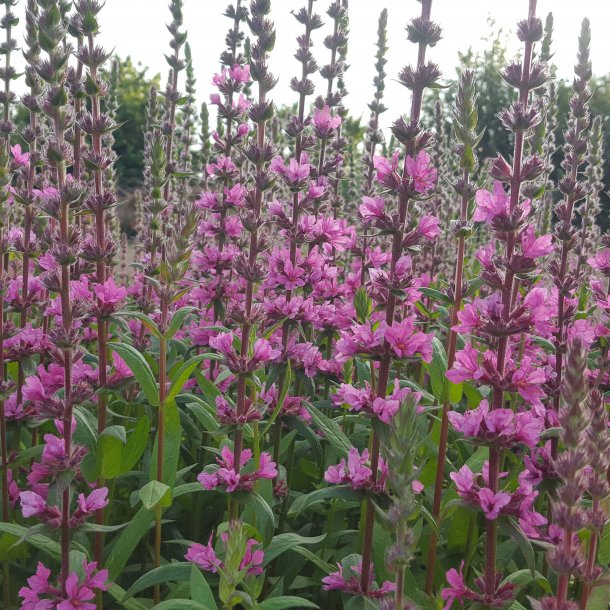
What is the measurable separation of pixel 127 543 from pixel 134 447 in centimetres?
53

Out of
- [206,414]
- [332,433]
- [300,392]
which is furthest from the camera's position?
[300,392]

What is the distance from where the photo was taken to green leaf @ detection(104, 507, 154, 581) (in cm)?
351

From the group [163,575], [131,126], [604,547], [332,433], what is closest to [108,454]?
[163,575]

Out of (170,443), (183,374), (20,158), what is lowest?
(170,443)

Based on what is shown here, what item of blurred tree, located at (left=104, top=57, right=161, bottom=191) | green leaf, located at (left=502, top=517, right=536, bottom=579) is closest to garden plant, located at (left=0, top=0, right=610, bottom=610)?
green leaf, located at (left=502, top=517, right=536, bottom=579)

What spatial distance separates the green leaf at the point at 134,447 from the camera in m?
3.76

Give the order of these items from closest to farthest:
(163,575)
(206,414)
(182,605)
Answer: (182,605) → (163,575) → (206,414)

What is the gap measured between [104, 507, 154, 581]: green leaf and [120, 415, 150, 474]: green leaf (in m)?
0.30

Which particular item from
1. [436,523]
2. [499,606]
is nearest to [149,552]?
[436,523]

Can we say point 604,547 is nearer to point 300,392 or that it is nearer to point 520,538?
point 520,538

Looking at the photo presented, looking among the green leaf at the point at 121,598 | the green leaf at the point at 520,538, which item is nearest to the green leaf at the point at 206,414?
the green leaf at the point at 121,598

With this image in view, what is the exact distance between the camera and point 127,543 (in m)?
3.56

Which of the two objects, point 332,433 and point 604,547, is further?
point 332,433

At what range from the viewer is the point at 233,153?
21.8 feet
